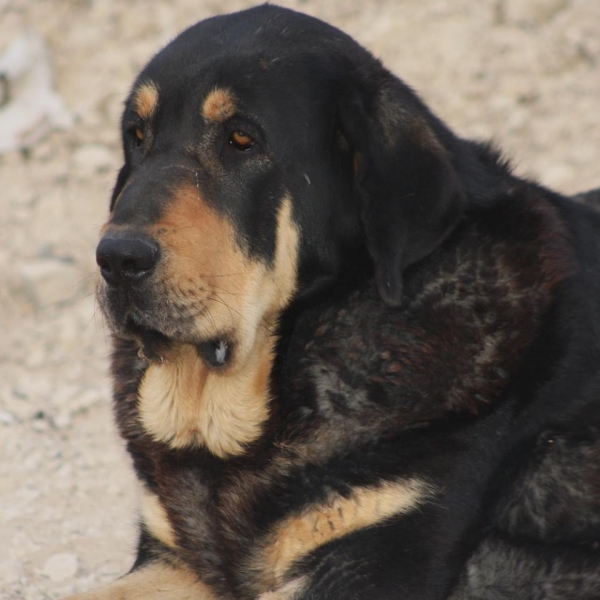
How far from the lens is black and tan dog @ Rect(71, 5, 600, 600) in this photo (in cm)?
359

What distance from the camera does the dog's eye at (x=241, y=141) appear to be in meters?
3.74

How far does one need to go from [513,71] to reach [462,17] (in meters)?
0.70

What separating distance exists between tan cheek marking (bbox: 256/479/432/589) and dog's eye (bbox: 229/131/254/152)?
121 cm

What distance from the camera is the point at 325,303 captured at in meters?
3.86

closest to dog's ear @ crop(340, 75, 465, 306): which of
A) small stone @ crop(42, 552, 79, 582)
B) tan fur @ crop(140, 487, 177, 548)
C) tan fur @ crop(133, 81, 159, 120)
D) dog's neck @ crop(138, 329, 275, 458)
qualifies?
dog's neck @ crop(138, 329, 275, 458)

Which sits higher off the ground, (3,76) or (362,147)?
(3,76)

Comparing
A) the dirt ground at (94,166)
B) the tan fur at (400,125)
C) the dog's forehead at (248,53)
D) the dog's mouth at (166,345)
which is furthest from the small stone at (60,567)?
the tan fur at (400,125)

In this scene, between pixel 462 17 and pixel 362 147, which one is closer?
pixel 362 147

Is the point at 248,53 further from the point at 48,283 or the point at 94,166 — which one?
the point at 94,166

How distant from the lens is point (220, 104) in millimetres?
3709

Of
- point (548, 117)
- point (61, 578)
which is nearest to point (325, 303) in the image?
point (61, 578)

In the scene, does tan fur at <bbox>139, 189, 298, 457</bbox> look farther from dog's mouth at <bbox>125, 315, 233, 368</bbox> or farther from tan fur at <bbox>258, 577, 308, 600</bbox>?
tan fur at <bbox>258, 577, 308, 600</bbox>

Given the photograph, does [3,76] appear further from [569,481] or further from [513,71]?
[569,481]

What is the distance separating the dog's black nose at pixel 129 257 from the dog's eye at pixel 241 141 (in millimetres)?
543
